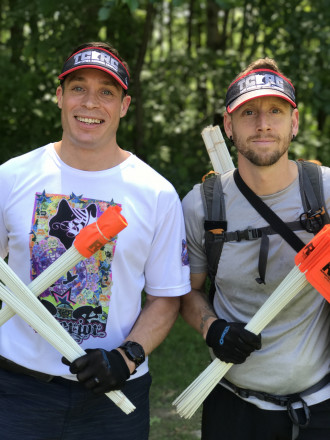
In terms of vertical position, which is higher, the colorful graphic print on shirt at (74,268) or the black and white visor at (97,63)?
the black and white visor at (97,63)

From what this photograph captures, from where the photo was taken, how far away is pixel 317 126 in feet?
26.7

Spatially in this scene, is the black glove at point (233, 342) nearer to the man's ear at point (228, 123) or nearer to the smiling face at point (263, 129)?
the smiling face at point (263, 129)

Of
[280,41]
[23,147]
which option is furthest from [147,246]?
[280,41]

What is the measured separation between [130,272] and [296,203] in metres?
0.77

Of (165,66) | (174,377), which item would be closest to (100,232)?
(174,377)

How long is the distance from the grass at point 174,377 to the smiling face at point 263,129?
2.26 m

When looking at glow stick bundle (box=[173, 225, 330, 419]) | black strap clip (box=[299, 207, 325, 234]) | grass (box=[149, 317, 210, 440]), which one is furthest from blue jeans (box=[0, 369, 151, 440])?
grass (box=[149, 317, 210, 440])

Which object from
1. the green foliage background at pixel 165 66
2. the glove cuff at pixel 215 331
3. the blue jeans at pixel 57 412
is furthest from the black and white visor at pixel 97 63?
the green foliage background at pixel 165 66

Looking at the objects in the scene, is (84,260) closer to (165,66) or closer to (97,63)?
(97,63)

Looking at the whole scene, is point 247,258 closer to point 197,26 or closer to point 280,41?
point 280,41

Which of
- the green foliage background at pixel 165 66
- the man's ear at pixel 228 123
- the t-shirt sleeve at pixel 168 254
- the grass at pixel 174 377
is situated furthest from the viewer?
the green foliage background at pixel 165 66

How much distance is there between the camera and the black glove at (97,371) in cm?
253

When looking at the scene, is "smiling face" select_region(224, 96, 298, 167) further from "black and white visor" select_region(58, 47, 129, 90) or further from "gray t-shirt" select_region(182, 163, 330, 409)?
"black and white visor" select_region(58, 47, 129, 90)

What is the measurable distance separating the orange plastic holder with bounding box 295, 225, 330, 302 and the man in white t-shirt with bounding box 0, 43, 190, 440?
1.80 feet
